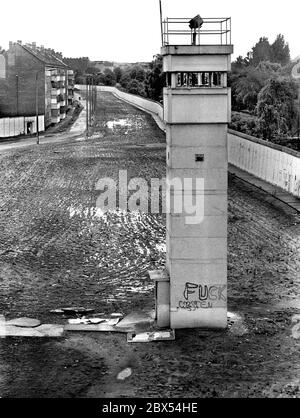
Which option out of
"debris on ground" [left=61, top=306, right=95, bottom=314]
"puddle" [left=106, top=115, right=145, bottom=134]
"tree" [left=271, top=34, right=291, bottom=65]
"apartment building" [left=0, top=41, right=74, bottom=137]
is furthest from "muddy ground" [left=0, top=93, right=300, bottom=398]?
"tree" [left=271, top=34, right=291, bottom=65]

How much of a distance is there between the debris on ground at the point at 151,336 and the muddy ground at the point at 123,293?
0.78 feet

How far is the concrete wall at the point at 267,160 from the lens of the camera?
41406 mm

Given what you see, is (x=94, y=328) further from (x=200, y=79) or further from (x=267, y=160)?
(x=267, y=160)

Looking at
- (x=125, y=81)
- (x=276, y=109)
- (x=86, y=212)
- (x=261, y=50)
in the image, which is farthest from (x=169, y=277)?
(x=261, y=50)

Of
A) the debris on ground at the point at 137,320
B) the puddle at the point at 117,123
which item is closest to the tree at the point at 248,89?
the puddle at the point at 117,123

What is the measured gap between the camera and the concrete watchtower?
19078 mm

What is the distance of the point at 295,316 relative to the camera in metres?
21.1

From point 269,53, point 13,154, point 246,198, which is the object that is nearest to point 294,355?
point 246,198

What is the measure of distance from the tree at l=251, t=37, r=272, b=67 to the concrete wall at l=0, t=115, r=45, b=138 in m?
92.1

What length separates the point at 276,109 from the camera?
71.3 metres

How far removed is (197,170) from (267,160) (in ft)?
89.4

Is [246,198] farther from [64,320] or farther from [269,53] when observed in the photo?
[269,53]

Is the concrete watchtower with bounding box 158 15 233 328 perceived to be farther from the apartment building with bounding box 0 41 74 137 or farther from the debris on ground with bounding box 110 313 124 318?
the apartment building with bounding box 0 41 74 137
